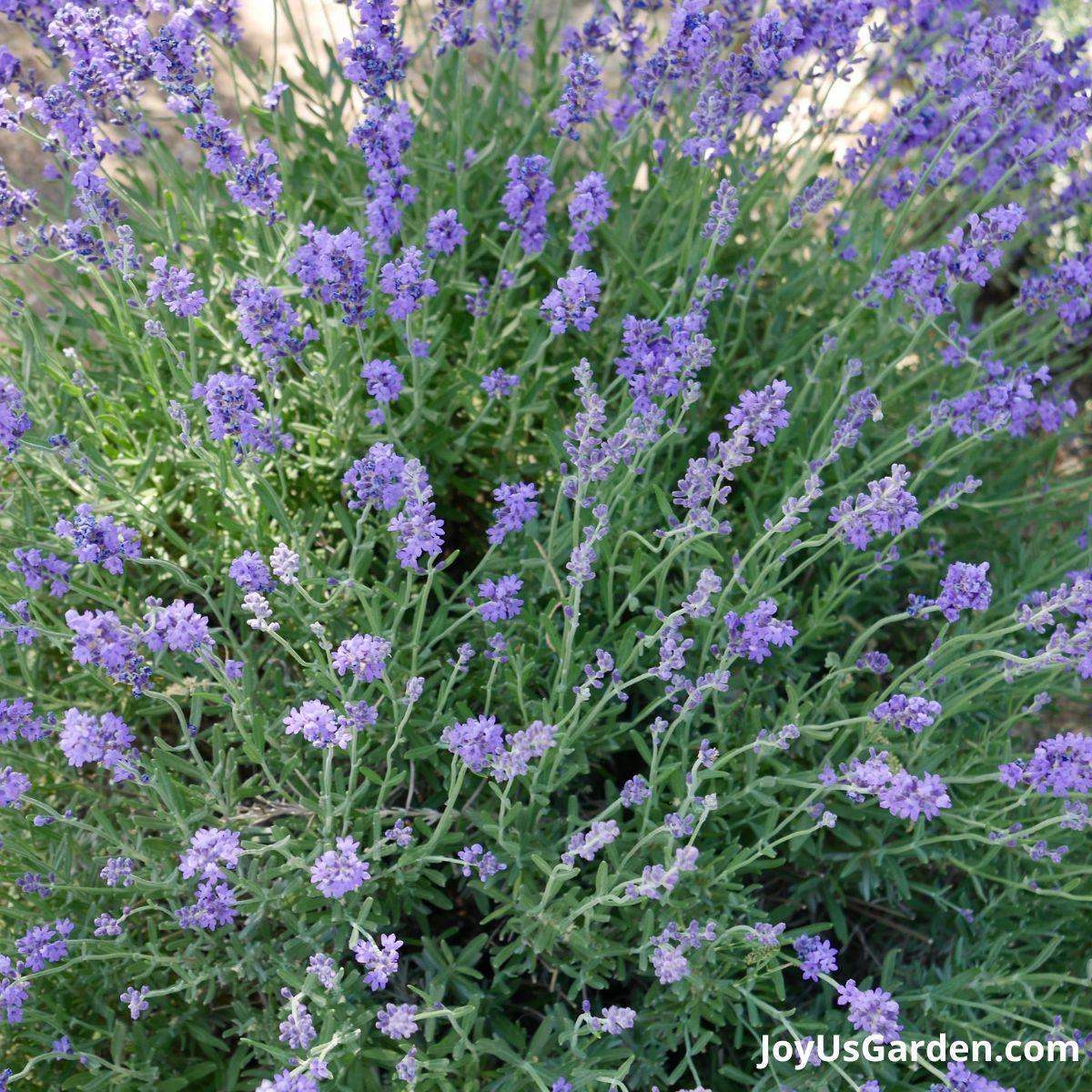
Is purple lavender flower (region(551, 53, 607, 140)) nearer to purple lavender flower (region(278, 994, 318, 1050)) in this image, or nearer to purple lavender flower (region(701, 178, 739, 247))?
purple lavender flower (region(701, 178, 739, 247))

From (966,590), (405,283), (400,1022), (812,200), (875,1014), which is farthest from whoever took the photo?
(812,200)

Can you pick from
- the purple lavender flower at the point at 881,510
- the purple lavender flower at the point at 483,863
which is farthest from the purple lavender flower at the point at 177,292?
the purple lavender flower at the point at 881,510

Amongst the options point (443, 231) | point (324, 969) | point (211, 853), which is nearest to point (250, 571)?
point (211, 853)

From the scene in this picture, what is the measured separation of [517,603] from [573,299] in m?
0.71

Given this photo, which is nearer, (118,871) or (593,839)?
(593,839)

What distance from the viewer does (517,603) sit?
105 inches

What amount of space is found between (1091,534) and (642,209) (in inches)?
65.9

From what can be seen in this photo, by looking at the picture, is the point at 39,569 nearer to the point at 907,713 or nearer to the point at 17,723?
the point at 17,723

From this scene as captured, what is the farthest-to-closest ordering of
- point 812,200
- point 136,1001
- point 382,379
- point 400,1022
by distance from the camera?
1. point 812,200
2. point 382,379
3. point 136,1001
4. point 400,1022

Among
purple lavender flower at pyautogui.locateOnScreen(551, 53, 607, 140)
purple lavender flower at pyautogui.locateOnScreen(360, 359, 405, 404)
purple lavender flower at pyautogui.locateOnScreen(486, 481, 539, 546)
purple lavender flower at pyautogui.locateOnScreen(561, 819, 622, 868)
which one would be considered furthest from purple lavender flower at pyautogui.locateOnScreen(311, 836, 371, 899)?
purple lavender flower at pyautogui.locateOnScreen(551, 53, 607, 140)

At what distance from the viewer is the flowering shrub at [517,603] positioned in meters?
2.40

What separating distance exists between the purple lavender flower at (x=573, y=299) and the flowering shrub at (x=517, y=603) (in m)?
0.01

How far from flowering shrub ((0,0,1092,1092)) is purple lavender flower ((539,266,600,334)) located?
1 cm

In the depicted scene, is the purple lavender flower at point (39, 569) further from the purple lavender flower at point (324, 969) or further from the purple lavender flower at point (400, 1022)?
the purple lavender flower at point (400, 1022)
